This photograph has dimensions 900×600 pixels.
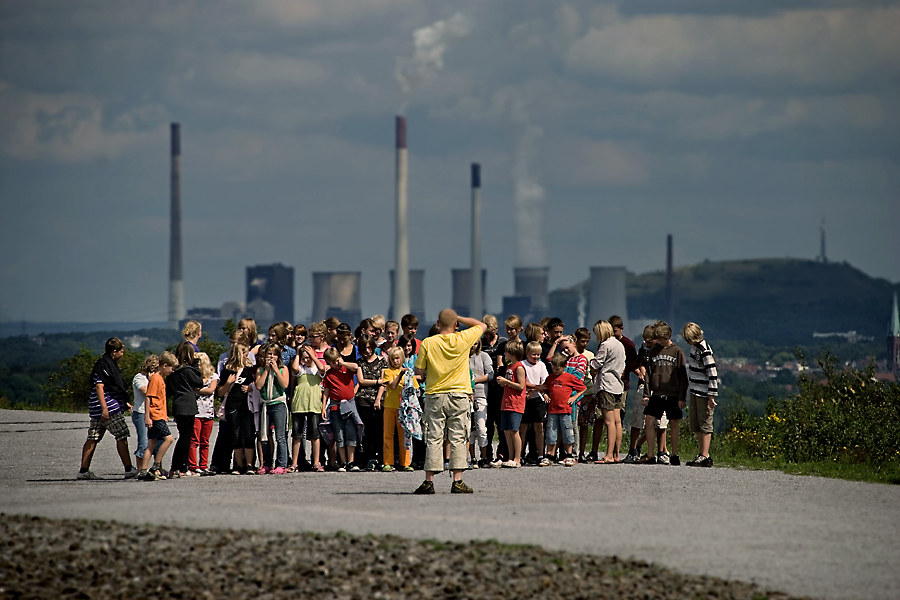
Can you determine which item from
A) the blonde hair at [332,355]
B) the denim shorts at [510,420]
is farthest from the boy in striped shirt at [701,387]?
the blonde hair at [332,355]

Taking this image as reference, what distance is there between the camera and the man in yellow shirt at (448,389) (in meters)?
11.6

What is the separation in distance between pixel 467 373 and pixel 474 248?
14164 cm

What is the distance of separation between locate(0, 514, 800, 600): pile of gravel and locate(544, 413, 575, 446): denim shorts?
20.8 feet

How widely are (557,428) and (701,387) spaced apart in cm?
187

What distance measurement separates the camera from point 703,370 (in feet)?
47.3

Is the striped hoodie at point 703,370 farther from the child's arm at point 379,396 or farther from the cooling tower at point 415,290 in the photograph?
the cooling tower at point 415,290

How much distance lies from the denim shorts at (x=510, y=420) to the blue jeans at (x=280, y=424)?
8.72ft

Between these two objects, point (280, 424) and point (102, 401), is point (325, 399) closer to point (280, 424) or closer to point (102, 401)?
point (280, 424)

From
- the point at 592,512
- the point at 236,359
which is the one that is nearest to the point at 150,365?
the point at 236,359

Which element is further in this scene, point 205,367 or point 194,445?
point 194,445

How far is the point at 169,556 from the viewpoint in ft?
26.7

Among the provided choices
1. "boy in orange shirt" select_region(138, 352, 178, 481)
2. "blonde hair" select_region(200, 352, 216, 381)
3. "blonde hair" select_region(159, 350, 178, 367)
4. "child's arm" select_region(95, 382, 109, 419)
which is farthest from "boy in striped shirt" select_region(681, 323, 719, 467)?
"child's arm" select_region(95, 382, 109, 419)

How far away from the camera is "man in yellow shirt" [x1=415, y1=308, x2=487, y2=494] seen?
1161 centimetres

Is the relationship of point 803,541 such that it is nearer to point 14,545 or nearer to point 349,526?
point 349,526
